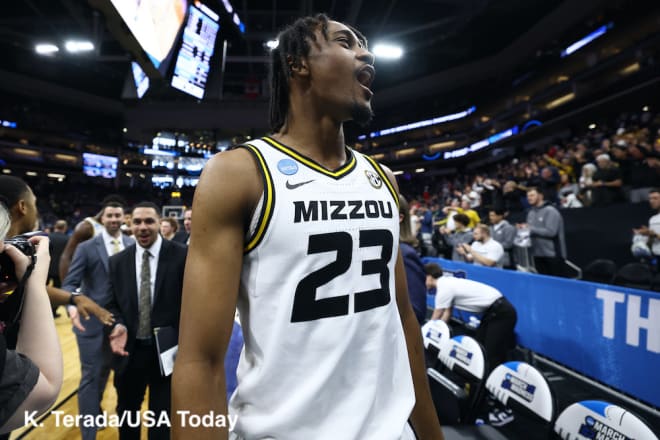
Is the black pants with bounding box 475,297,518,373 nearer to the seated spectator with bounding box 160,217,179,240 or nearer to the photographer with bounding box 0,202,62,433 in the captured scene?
the photographer with bounding box 0,202,62,433

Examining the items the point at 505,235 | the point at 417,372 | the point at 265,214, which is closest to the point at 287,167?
the point at 265,214

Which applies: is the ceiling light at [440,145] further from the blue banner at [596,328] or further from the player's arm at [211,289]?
the player's arm at [211,289]

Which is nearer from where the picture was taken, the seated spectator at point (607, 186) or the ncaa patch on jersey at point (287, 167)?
the ncaa patch on jersey at point (287, 167)

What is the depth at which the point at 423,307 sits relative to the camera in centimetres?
339

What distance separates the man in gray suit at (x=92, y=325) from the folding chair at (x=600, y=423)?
3.48m

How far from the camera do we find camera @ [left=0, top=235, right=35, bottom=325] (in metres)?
1.21

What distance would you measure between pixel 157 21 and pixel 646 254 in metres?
8.00

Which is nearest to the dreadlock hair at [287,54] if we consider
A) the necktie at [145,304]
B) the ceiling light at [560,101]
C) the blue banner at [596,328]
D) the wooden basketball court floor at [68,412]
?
the necktie at [145,304]

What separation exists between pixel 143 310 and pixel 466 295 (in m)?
3.43

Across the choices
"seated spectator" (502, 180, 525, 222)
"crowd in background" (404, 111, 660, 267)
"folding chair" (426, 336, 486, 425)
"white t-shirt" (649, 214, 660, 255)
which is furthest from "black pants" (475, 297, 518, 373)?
"seated spectator" (502, 180, 525, 222)

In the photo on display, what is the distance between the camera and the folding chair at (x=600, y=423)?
68.0 inches

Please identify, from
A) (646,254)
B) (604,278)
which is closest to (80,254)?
(604,278)

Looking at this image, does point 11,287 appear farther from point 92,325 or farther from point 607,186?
point 607,186

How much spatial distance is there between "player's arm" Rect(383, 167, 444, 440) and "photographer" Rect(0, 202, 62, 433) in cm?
117
